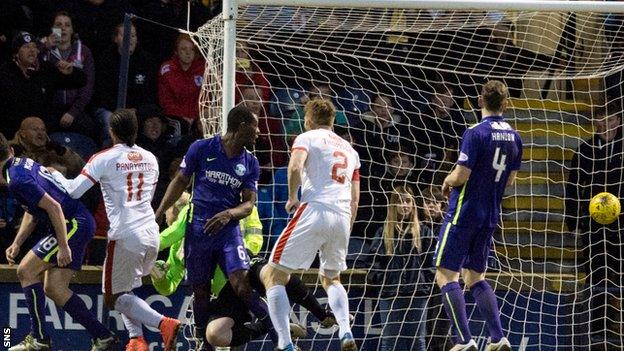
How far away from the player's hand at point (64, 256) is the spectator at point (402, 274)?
2974 millimetres

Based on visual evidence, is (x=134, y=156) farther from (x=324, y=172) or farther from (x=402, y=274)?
(x=402, y=274)

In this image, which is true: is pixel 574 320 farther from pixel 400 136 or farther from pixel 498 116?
pixel 498 116

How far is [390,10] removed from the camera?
14.0 m

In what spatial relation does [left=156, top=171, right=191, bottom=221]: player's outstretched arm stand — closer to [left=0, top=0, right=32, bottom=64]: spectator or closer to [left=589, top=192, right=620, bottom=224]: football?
[left=589, top=192, right=620, bottom=224]: football

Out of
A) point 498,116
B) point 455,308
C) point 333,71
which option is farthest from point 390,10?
point 455,308

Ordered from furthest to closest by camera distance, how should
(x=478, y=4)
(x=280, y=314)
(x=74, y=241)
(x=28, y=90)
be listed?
(x=28, y=90) < (x=478, y=4) < (x=74, y=241) < (x=280, y=314)

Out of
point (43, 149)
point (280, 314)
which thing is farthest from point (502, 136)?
point (43, 149)

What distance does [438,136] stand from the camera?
14656mm

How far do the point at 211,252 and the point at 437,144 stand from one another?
3.95m

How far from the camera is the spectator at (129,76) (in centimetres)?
1477

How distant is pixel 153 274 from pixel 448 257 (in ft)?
7.94

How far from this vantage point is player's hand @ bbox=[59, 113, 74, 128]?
46.8 ft

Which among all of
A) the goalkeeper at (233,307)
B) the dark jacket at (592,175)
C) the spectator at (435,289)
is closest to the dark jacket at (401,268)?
the spectator at (435,289)

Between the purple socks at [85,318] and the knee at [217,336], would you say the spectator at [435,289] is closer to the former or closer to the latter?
the knee at [217,336]
